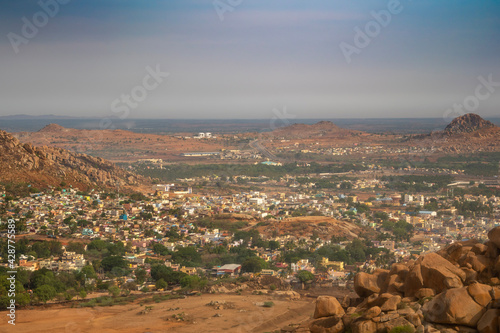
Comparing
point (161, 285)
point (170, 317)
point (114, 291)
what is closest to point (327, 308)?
point (170, 317)

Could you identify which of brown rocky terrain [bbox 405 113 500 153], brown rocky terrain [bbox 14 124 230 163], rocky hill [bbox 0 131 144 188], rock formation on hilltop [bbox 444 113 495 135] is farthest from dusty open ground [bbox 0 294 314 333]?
rock formation on hilltop [bbox 444 113 495 135]

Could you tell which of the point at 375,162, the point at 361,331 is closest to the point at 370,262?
the point at 361,331

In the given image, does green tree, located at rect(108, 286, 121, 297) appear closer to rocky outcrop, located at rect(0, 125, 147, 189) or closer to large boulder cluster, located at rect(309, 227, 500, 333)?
large boulder cluster, located at rect(309, 227, 500, 333)

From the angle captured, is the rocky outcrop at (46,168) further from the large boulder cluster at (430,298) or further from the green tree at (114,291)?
the large boulder cluster at (430,298)

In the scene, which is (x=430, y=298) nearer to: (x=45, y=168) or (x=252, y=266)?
(x=252, y=266)

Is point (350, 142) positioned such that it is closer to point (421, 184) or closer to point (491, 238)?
point (421, 184)

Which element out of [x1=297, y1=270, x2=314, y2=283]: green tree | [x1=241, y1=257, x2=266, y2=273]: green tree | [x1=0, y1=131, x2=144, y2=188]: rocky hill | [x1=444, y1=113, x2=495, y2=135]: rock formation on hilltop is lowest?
[x1=241, y1=257, x2=266, y2=273]: green tree
